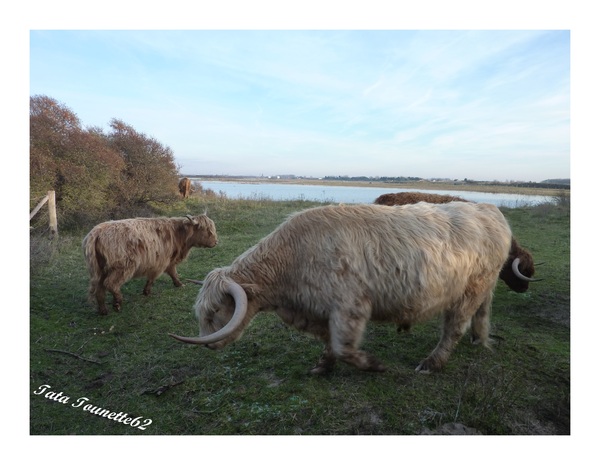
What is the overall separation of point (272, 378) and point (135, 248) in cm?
371

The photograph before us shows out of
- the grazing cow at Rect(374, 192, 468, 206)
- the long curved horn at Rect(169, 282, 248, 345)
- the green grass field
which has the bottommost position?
the green grass field

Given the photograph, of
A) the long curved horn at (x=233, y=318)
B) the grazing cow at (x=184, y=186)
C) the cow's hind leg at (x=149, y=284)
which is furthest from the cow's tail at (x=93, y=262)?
the grazing cow at (x=184, y=186)

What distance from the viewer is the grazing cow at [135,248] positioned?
19.1 ft

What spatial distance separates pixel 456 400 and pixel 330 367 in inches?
48.0

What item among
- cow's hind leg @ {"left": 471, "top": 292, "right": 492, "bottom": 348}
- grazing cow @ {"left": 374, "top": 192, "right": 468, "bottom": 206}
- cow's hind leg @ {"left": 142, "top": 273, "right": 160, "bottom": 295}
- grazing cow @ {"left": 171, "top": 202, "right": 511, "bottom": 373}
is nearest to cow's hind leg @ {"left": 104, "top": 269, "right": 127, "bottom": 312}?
cow's hind leg @ {"left": 142, "top": 273, "right": 160, "bottom": 295}

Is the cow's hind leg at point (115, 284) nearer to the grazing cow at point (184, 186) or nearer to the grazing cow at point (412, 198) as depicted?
the grazing cow at point (412, 198)

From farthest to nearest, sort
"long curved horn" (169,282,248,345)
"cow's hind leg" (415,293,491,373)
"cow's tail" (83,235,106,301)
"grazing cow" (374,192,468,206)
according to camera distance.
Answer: "grazing cow" (374,192,468,206) → "cow's tail" (83,235,106,301) → "cow's hind leg" (415,293,491,373) → "long curved horn" (169,282,248,345)

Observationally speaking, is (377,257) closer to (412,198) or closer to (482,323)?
(482,323)

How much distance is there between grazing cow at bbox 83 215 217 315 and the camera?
5.83 meters

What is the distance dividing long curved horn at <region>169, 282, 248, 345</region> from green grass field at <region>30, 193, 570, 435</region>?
2.26ft

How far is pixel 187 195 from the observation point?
18.6 metres

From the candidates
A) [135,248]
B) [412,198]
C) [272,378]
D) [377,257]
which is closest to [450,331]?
[377,257]

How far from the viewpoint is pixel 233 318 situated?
316 centimetres

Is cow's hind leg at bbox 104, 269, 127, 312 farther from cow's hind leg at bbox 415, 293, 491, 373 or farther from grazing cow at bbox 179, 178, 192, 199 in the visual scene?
grazing cow at bbox 179, 178, 192, 199
